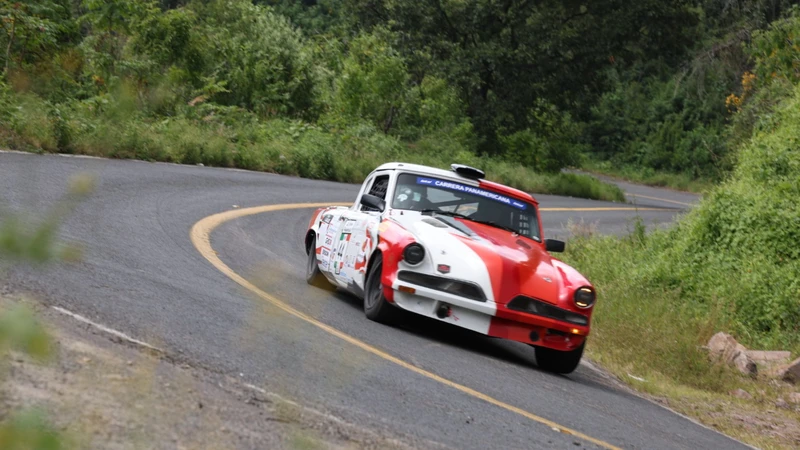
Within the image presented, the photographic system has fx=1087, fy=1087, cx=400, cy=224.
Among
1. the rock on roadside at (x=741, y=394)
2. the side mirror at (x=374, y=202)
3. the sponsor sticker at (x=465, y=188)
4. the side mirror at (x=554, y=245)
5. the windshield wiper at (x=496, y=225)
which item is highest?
the sponsor sticker at (x=465, y=188)

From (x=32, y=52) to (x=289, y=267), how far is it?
1052 cm

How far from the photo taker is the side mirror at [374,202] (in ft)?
30.9

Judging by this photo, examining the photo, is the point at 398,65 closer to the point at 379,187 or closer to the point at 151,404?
the point at 379,187

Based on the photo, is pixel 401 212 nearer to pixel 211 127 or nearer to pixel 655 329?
pixel 655 329

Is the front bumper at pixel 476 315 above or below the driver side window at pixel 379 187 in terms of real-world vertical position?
below

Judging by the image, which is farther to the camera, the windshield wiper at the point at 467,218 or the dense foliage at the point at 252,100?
the dense foliage at the point at 252,100

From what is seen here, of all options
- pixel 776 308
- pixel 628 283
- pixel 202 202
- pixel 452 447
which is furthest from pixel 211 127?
pixel 452 447

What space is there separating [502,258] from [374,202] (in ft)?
5.08

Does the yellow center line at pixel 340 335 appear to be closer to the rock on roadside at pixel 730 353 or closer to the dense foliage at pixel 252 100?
the dense foliage at pixel 252 100

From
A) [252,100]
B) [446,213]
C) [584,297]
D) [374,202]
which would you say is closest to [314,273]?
[374,202]

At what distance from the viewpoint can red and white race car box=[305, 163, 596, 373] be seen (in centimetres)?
812

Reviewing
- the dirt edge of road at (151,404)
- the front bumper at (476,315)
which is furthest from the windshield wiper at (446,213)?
the dirt edge of road at (151,404)

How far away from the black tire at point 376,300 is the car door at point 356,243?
0.63 feet

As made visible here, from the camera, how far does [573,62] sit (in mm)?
41750
